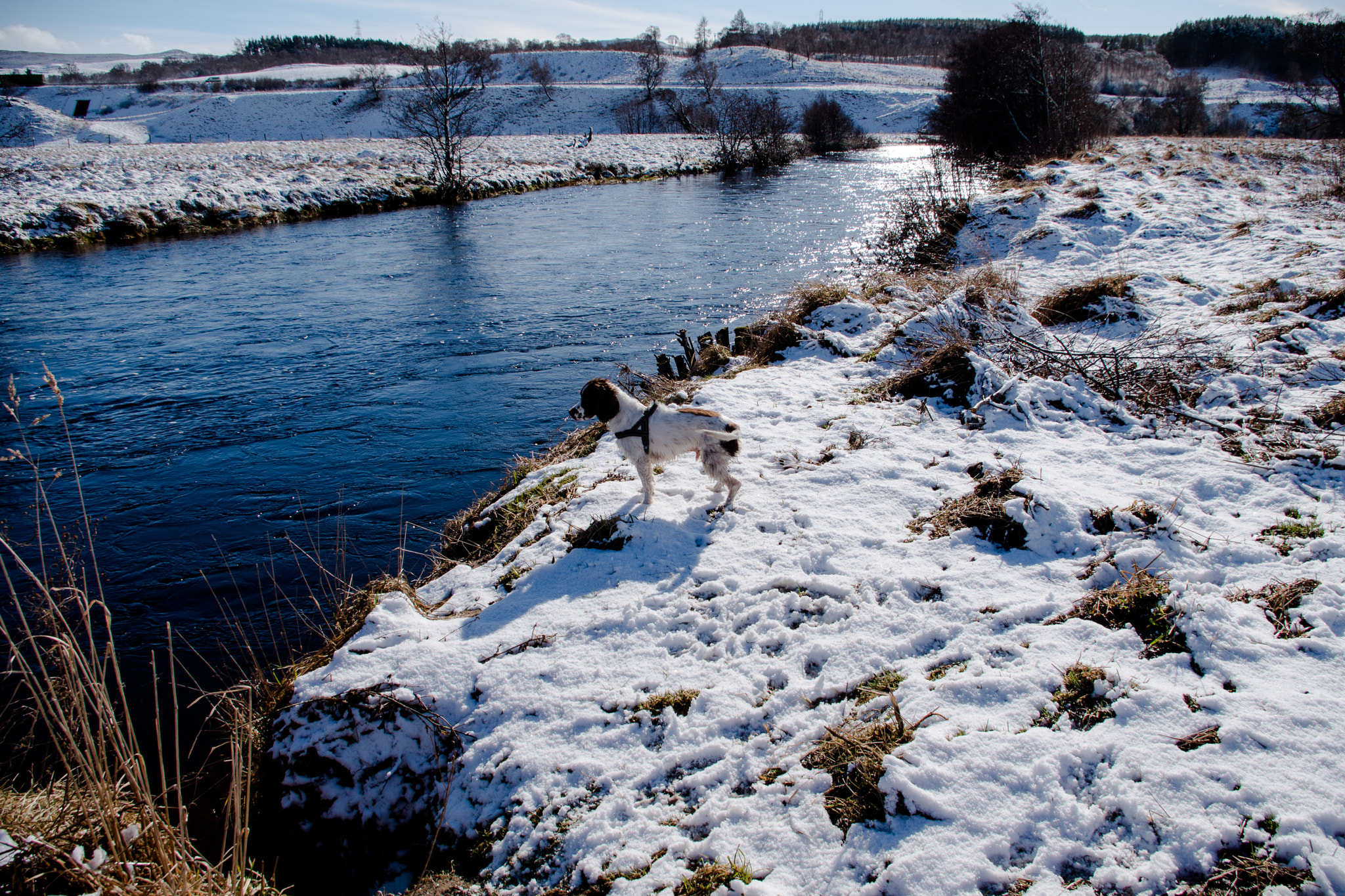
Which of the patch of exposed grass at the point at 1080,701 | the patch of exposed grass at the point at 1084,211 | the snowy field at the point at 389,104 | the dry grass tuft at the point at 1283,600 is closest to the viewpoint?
the patch of exposed grass at the point at 1080,701

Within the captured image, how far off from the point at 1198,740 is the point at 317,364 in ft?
35.3

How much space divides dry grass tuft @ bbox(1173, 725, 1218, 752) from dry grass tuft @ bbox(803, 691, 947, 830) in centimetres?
84

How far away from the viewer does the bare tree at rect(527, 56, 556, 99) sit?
2771 inches

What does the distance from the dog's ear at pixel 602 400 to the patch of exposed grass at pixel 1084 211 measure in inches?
456

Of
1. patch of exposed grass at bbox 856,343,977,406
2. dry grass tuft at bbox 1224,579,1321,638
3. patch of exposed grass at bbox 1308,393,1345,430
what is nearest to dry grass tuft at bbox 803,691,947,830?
dry grass tuft at bbox 1224,579,1321,638

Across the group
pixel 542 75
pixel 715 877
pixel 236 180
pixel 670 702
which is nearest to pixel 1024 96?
pixel 670 702

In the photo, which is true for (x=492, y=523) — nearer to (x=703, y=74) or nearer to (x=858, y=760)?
(x=858, y=760)

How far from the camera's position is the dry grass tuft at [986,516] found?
378 cm

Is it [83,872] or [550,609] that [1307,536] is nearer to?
[550,609]

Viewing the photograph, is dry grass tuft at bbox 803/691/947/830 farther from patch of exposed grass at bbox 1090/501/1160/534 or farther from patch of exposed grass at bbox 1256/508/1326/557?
patch of exposed grass at bbox 1256/508/1326/557

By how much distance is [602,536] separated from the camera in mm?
4383

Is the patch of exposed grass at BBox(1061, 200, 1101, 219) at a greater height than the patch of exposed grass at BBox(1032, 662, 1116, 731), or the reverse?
the patch of exposed grass at BBox(1061, 200, 1101, 219)

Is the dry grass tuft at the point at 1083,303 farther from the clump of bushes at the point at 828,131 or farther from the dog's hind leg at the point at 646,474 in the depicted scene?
the clump of bushes at the point at 828,131

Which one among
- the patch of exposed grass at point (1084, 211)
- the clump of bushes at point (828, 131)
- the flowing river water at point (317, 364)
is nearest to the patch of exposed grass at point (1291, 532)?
the flowing river water at point (317, 364)
